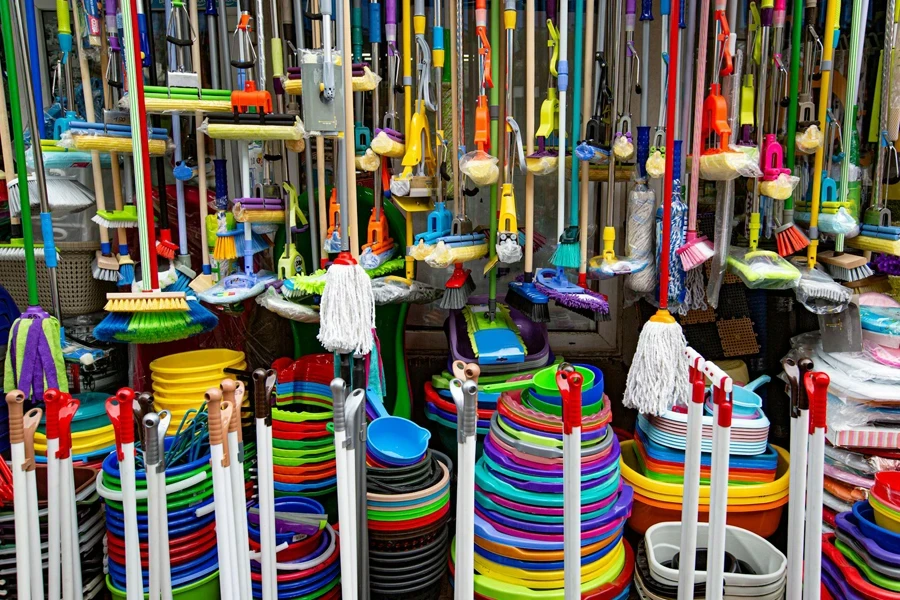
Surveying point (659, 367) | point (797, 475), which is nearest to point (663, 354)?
point (659, 367)

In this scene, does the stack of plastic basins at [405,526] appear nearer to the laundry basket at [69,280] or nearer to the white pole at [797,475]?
the white pole at [797,475]

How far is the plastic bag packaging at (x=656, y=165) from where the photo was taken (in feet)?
5.67

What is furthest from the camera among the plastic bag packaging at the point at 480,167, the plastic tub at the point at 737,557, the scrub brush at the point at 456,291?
the scrub brush at the point at 456,291

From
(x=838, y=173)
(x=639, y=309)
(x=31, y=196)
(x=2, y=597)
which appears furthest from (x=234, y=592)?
(x=838, y=173)

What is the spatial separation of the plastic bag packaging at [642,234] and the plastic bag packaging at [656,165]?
0.09m

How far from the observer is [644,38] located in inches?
72.7

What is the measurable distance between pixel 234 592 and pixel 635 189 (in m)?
1.32

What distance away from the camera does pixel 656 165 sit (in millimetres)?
1733

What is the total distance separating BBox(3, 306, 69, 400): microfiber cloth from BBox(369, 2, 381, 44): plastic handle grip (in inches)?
41.0

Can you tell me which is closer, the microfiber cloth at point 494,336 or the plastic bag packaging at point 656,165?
the plastic bag packaging at point 656,165

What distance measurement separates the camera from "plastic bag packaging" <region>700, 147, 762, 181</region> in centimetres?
162

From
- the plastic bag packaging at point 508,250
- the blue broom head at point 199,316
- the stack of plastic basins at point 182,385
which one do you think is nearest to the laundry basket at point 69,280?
the stack of plastic basins at point 182,385

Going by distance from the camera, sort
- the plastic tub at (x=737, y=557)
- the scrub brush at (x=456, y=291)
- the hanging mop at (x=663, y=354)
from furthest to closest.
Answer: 1. the scrub brush at (x=456, y=291)
2. the hanging mop at (x=663, y=354)
3. the plastic tub at (x=737, y=557)

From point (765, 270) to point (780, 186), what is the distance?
0.21m
